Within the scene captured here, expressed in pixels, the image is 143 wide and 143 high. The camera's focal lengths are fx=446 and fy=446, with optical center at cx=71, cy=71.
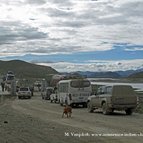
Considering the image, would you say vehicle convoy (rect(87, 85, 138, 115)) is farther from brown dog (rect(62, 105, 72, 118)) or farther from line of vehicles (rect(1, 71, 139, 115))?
brown dog (rect(62, 105, 72, 118))

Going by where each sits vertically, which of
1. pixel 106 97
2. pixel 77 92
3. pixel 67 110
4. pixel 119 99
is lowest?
pixel 67 110

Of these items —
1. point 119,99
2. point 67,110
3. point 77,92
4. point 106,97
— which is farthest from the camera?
point 77,92

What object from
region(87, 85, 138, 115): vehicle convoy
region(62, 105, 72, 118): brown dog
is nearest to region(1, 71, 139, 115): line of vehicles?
region(87, 85, 138, 115): vehicle convoy


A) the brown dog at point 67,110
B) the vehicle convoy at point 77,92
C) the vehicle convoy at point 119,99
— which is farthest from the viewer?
the vehicle convoy at point 77,92

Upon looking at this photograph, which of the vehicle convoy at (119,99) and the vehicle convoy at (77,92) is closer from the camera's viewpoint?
the vehicle convoy at (119,99)

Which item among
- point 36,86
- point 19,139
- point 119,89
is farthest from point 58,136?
point 36,86

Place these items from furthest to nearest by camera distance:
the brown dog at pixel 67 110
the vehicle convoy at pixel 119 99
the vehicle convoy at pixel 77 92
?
the vehicle convoy at pixel 77 92, the vehicle convoy at pixel 119 99, the brown dog at pixel 67 110

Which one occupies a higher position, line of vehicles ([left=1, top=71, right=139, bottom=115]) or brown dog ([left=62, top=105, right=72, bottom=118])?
line of vehicles ([left=1, top=71, right=139, bottom=115])

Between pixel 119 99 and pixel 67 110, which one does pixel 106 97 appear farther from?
pixel 67 110

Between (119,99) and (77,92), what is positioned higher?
(77,92)

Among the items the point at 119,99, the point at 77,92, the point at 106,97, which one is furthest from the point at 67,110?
the point at 77,92

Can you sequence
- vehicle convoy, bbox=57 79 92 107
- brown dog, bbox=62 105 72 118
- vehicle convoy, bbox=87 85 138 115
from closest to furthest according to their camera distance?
brown dog, bbox=62 105 72 118, vehicle convoy, bbox=87 85 138 115, vehicle convoy, bbox=57 79 92 107

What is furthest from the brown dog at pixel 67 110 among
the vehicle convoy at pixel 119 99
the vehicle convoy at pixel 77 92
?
the vehicle convoy at pixel 77 92

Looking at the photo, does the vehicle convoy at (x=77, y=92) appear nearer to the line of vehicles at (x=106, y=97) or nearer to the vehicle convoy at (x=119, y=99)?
the line of vehicles at (x=106, y=97)
